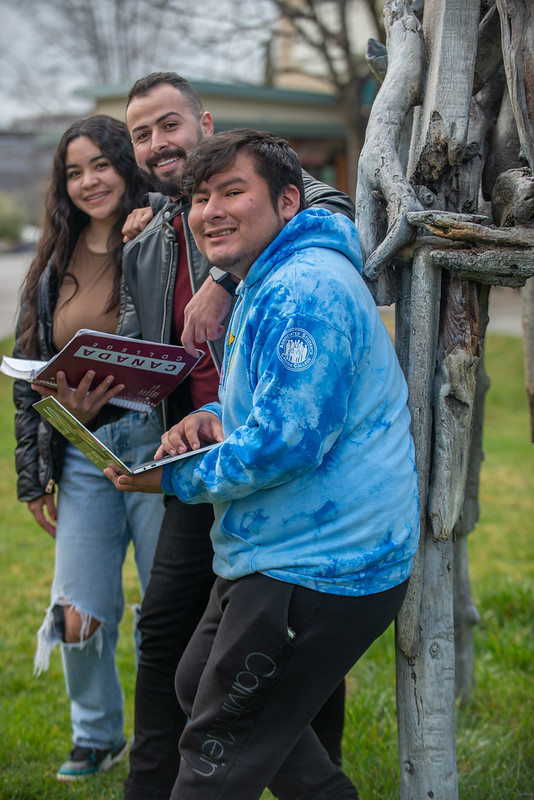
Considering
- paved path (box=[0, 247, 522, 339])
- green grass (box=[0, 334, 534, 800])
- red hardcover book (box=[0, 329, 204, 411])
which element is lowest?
paved path (box=[0, 247, 522, 339])

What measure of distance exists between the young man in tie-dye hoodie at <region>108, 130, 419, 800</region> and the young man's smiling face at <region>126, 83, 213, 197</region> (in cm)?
65

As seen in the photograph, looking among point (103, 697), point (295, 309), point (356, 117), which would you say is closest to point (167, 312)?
point (295, 309)

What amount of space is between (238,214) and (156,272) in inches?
30.5

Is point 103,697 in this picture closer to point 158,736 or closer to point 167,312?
point 158,736

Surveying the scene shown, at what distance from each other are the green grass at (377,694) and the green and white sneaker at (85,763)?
0.13ft

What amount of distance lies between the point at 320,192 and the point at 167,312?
63 cm

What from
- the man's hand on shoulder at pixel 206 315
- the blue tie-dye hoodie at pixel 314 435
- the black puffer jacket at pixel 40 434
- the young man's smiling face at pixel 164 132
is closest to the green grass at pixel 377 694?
the black puffer jacket at pixel 40 434

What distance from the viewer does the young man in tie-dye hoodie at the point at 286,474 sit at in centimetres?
179

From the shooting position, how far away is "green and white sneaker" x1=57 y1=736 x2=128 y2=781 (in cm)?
305

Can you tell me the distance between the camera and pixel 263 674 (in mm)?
1901

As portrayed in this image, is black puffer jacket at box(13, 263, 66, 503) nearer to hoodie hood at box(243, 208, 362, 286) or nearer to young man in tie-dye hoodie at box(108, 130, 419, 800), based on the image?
young man in tie-dye hoodie at box(108, 130, 419, 800)

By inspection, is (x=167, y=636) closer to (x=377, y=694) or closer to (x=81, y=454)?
(x=81, y=454)

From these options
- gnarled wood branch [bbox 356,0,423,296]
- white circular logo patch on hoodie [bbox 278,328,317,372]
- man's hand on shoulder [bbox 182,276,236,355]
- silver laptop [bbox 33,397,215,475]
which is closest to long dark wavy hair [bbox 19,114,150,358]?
man's hand on shoulder [bbox 182,276,236,355]

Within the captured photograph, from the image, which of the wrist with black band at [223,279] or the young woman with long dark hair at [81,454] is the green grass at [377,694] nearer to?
the young woman with long dark hair at [81,454]
